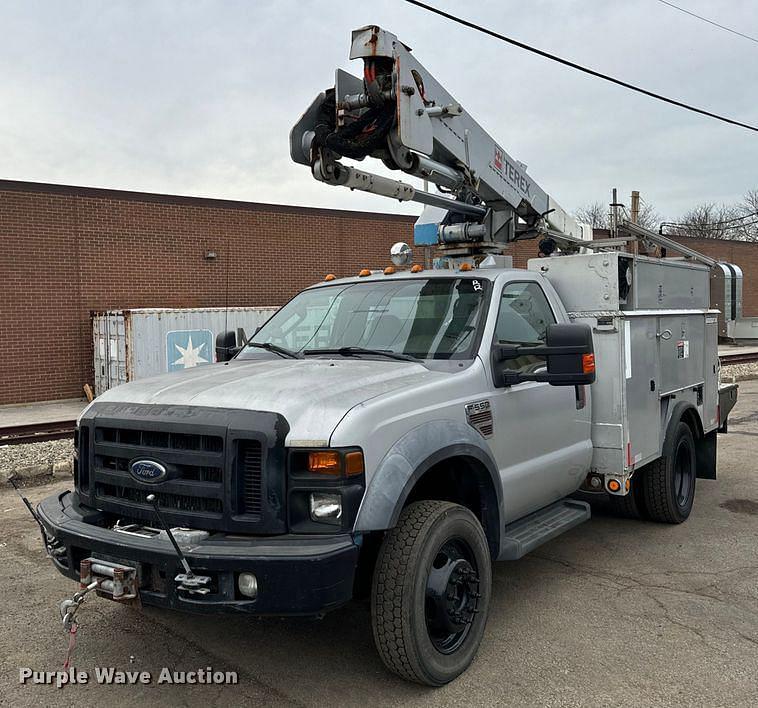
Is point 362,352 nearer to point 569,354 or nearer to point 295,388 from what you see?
point 295,388

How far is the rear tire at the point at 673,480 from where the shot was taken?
584cm

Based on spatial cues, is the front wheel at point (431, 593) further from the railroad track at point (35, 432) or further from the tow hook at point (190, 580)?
the railroad track at point (35, 432)

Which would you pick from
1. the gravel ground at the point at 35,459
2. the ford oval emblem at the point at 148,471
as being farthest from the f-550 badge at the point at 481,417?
the gravel ground at the point at 35,459

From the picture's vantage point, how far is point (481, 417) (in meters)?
3.98

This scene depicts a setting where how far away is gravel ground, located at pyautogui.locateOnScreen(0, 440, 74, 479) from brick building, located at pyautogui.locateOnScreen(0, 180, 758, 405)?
670cm

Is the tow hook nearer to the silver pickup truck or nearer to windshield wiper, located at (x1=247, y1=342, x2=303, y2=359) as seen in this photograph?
the silver pickup truck

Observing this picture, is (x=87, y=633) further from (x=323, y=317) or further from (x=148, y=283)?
(x=148, y=283)

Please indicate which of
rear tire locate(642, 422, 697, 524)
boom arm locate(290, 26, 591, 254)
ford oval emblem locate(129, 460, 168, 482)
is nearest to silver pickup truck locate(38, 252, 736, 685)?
ford oval emblem locate(129, 460, 168, 482)

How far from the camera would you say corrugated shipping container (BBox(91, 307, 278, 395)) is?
14133 millimetres

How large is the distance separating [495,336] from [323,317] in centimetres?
115

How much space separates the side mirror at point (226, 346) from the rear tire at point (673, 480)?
3.37 meters

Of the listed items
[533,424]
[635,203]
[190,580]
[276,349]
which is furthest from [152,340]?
[635,203]

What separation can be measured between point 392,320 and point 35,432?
874 cm

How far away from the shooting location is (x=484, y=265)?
520cm
